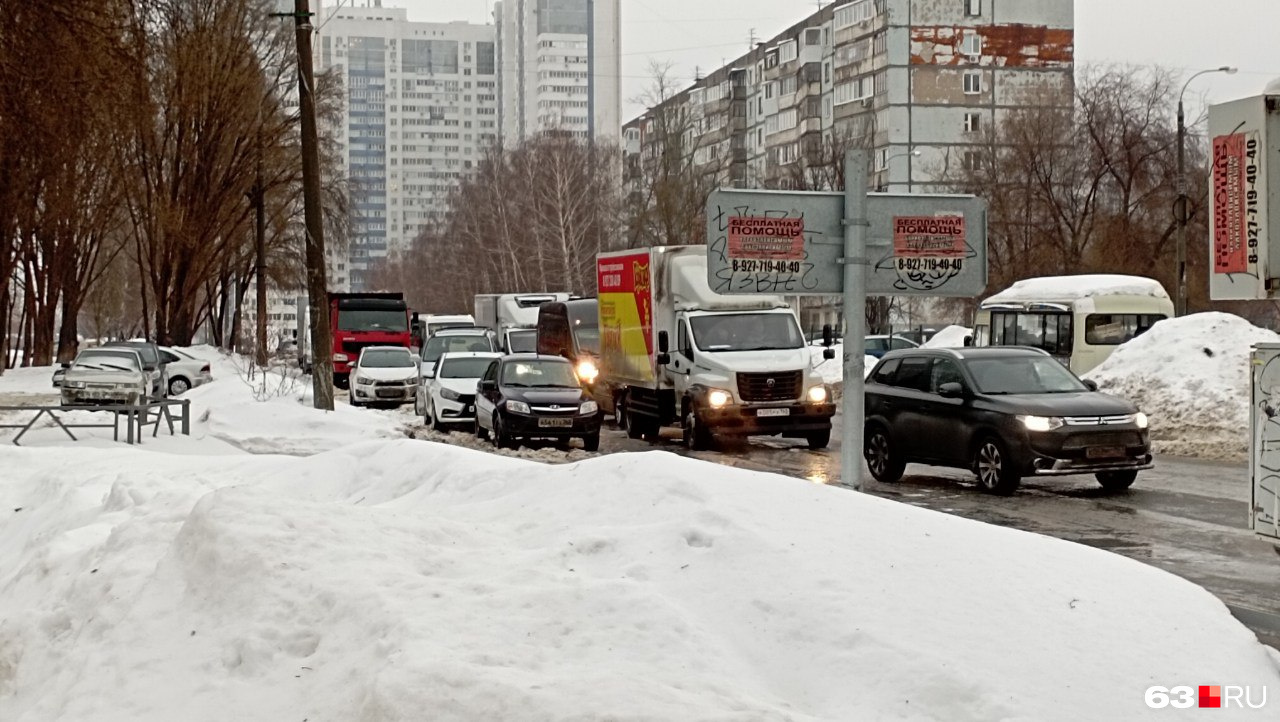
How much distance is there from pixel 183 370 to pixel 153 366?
542 cm

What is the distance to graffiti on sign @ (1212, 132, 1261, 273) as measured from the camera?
8.54 metres

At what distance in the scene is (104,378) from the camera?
105 feet

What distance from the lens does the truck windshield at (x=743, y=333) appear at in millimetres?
23188

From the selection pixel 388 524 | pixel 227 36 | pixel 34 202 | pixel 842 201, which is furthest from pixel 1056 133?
pixel 388 524

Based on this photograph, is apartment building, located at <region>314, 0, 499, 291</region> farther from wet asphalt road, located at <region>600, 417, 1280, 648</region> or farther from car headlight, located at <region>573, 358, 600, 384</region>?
wet asphalt road, located at <region>600, 417, 1280, 648</region>

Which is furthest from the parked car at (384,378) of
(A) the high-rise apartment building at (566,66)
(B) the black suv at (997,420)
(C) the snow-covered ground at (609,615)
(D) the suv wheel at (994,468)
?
(A) the high-rise apartment building at (566,66)

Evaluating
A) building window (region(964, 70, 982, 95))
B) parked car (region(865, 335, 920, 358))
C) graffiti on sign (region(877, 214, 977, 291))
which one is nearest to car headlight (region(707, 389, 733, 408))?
graffiti on sign (region(877, 214, 977, 291))

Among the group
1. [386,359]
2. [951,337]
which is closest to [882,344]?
[951,337]

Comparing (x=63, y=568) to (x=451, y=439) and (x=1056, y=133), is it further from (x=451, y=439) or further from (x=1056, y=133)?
(x=1056, y=133)

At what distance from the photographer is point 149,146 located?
47719 mm

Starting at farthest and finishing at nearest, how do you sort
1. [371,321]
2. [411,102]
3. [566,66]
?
[411,102] < [566,66] < [371,321]

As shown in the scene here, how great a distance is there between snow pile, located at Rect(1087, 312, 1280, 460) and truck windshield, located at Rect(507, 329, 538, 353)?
1663cm

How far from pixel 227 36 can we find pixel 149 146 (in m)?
4.52

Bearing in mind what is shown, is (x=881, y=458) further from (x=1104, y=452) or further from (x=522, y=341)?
(x=522, y=341)
